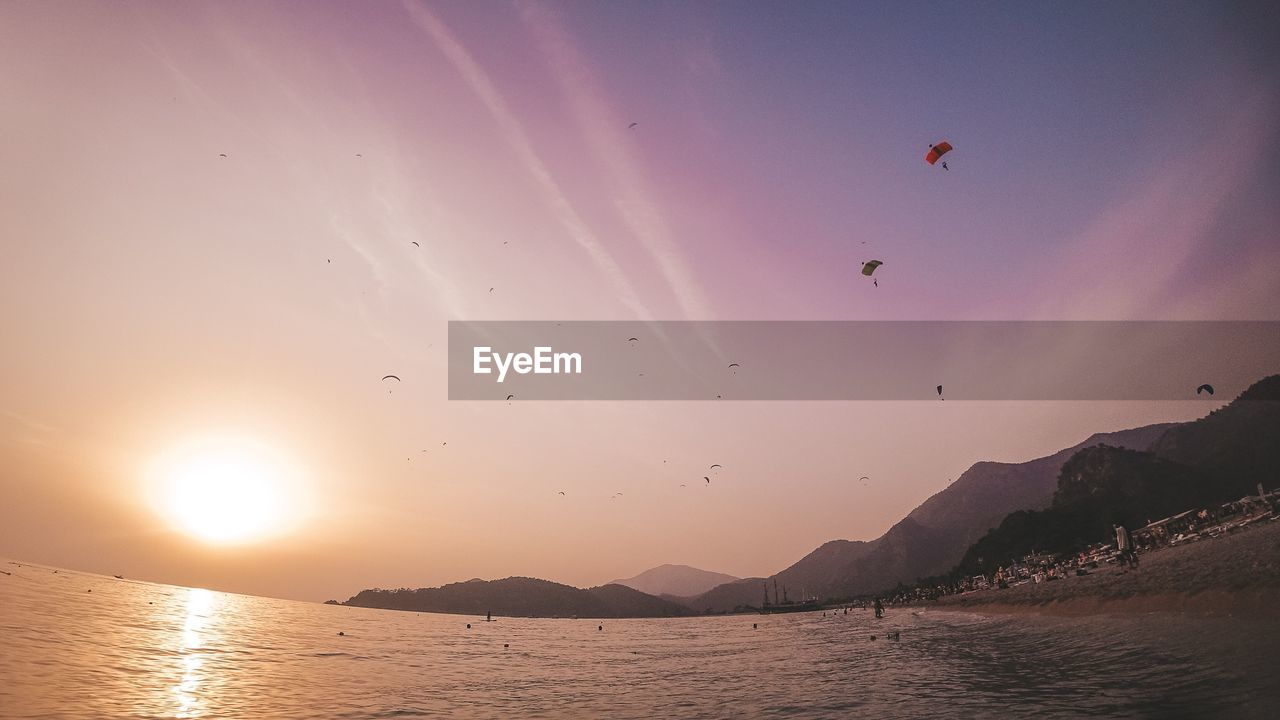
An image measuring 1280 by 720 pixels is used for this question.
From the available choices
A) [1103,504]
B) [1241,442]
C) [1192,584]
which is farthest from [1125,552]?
[1241,442]

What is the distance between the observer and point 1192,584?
97.3 feet

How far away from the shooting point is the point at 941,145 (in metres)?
38.2

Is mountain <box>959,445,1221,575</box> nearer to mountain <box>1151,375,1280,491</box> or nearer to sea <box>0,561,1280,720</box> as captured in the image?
mountain <box>1151,375,1280,491</box>

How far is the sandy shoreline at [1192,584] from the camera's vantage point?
2475 centimetres

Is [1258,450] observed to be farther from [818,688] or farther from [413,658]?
[413,658]

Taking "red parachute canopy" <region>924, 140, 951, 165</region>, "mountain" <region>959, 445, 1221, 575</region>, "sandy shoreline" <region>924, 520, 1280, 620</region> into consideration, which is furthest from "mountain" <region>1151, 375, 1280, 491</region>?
A: "red parachute canopy" <region>924, 140, 951, 165</region>

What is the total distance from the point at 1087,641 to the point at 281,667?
44.9 m

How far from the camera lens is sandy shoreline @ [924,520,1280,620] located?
24.8 metres

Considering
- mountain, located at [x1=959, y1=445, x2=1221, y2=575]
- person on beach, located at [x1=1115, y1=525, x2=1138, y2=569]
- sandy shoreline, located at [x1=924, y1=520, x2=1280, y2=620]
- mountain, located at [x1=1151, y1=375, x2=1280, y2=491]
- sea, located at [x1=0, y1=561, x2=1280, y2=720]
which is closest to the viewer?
sea, located at [x1=0, y1=561, x2=1280, y2=720]

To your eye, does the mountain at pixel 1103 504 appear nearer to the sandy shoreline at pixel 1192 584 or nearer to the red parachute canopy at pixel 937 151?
the sandy shoreline at pixel 1192 584

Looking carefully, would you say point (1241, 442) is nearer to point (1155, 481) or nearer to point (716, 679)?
point (1155, 481)

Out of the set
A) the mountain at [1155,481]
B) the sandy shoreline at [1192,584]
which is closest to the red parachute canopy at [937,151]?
the sandy shoreline at [1192,584]

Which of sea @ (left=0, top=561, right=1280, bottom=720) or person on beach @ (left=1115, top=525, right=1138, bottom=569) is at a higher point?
person on beach @ (left=1115, top=525, right=1138, bottom=569)

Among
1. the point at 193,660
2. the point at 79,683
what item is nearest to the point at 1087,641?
the point at 79,683
